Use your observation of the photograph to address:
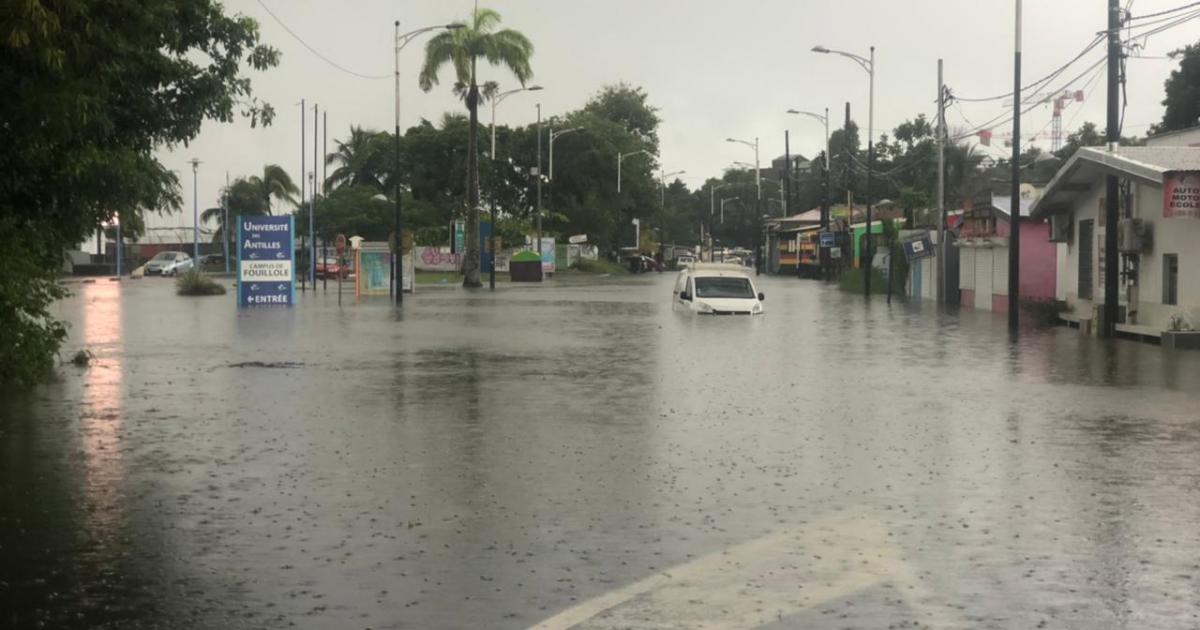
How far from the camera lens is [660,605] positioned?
7504 mm

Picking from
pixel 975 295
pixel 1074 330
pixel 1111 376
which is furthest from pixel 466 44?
pixel 1111 376

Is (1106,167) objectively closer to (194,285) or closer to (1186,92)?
(194,285)

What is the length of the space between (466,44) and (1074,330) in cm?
3653

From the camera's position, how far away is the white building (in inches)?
1185

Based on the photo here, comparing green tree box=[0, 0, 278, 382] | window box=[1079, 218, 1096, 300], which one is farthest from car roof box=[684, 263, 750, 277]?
green tree box=[0, 0, 278, 382]

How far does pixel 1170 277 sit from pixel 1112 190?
2.15 metres

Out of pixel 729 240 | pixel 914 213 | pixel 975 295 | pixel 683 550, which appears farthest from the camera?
pixel 729 240

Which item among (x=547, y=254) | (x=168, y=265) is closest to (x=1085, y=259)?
(x=547, y=254)

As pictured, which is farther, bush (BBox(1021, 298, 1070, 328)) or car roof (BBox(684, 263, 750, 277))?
car roof (BBox(684, 263, 750, 277))

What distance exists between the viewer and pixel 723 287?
3950cm

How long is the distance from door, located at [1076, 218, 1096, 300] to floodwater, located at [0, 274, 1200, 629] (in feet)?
47.9

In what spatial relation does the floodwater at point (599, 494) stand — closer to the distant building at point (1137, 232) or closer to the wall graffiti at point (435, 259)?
the distant building at point (1137, 232)

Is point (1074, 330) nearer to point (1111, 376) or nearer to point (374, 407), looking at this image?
point (1111, 376)

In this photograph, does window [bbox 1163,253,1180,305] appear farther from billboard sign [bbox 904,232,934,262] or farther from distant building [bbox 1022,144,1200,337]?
billboard sign [bbox 904,232,934,262]
